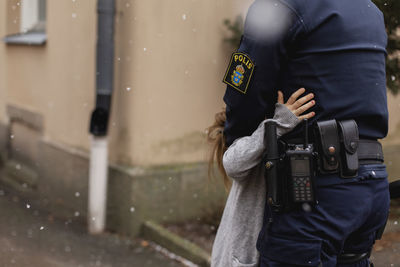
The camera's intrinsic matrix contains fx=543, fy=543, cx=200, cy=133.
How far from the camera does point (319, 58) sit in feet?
5.98

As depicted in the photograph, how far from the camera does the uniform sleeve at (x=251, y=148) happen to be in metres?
1.87

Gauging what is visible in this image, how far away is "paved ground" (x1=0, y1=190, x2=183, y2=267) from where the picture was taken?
475 centimetres

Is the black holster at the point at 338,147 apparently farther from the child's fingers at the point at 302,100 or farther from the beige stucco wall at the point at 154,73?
the beige stucco wall at the point at 154,73

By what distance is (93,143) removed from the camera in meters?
5.29

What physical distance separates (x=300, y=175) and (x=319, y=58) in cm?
40

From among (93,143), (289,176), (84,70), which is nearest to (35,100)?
(84,70)

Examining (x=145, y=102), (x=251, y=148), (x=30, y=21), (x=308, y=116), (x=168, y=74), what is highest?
(x=30, y=21)

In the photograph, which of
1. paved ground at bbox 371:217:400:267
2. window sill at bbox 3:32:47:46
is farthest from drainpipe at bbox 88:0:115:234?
paved ground at bbox 371:217:400:267

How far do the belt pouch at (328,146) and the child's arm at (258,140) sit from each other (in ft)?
0.22

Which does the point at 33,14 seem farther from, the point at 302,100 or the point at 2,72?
the point at 302,100

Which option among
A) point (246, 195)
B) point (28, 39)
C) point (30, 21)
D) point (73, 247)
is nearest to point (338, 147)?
point (246, 195)

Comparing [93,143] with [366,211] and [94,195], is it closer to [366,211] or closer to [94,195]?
[94,195]

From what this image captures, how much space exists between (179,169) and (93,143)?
88 centimetres

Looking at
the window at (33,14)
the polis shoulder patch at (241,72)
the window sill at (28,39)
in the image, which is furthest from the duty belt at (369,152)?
the window at (33,14)
